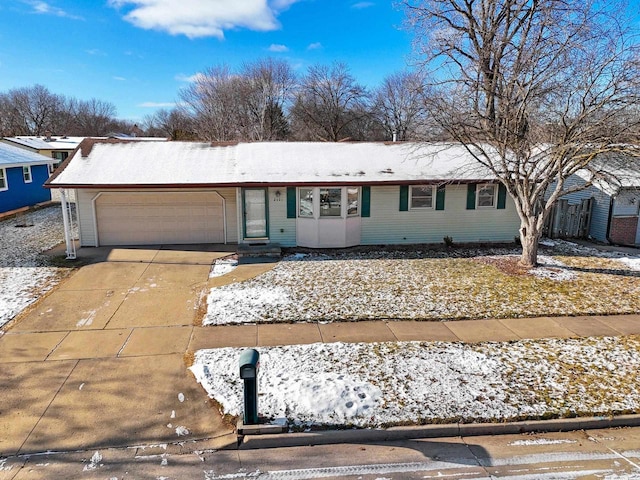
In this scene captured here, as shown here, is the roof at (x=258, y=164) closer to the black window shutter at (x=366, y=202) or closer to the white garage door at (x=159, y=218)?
the black window shutter at (x=366, y=202)

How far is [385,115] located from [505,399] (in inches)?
1742

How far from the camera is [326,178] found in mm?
13719

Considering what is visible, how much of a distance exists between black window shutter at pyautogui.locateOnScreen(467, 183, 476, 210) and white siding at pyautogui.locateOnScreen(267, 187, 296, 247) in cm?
590

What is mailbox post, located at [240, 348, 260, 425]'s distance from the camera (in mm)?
4836

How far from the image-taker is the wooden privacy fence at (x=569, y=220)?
646 inches

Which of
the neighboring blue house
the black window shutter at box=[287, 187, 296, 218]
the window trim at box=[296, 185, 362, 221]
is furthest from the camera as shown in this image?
the neighboring blue house

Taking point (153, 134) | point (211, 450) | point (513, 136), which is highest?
point (153, 134)

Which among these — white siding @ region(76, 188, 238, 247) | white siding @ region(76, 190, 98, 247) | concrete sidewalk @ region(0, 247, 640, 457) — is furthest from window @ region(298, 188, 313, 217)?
white siding @ region(76, 190, 98, 247)

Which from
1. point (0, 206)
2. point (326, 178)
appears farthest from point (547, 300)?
point (0, 206)

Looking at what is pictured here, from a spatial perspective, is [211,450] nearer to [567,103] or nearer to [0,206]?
[567,103]

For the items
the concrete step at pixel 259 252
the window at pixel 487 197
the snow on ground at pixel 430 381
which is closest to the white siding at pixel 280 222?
the concrete step at pixel 259 252

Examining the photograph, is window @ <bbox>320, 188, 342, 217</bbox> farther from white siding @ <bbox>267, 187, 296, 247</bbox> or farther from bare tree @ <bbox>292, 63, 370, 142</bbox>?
bare tree @ <bbox>292, 63, 370, 142</bbox>

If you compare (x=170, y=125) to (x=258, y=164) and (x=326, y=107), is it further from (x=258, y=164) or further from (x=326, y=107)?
(x=258, y=164)

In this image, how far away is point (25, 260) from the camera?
1241 centimetres
